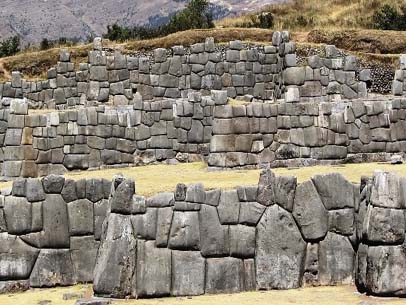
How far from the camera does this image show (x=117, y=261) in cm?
1203

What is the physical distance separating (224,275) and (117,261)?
1.66 m

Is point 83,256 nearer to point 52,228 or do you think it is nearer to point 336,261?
point 52,228

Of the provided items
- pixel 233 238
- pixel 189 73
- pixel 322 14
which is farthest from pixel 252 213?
pixel 322 14

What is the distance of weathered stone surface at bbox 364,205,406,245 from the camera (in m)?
11.4

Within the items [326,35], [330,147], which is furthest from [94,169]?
[326,35]

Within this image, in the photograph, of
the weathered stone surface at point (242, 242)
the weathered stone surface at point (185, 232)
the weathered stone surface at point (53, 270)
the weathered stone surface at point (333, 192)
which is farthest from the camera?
the weathered stone surface at point (53, 270)

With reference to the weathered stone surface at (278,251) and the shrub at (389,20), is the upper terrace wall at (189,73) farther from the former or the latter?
the shrub at (389,20)

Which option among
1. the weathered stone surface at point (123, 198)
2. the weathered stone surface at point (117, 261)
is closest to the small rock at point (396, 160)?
the weathered stone surface at point (123, 198)

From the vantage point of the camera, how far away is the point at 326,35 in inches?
1569

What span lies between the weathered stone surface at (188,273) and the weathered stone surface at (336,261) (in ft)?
6.14

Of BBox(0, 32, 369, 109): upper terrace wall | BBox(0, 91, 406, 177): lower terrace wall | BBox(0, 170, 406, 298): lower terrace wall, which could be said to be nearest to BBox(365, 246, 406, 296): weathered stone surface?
BBox(0, 170, 406, 298): lower terrace wall

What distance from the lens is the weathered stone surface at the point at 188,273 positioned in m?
12.2

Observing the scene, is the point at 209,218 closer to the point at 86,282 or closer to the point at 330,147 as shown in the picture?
Result: the point at 86,282

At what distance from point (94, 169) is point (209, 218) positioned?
8545 mm
